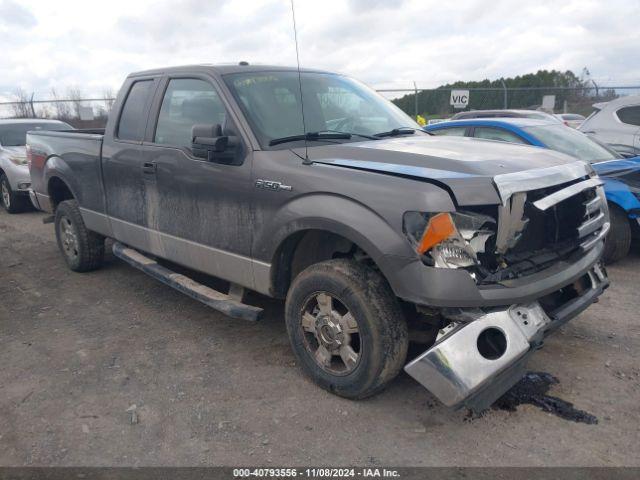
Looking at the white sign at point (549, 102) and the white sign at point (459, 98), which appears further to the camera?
the white sign at point (549, 102)

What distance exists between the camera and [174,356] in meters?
3.94

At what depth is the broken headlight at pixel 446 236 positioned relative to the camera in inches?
105

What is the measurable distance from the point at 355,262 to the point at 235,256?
0.99 meters

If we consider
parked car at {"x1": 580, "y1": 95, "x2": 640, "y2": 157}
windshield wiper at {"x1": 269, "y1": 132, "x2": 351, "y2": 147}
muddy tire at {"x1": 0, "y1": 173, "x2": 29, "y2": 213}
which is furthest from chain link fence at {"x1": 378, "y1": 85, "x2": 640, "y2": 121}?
windshield wiper at {"x1": 269, "y1": 132, "x2": 351, "y2": 147}

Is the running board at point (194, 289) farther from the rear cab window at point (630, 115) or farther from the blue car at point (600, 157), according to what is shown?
the rear cab window at point (630, 115)

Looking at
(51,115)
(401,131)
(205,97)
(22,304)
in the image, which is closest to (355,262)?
(401,131)

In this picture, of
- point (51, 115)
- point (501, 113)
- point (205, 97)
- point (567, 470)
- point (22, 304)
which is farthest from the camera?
point (51, 115)

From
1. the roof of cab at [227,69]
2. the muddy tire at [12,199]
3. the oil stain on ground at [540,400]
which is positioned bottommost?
the oil stain on ground at [540,400]

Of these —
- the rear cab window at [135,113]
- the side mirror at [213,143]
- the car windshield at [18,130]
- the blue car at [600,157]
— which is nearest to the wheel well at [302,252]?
the side mirror at [213,143]

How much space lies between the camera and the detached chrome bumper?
8.70 ft

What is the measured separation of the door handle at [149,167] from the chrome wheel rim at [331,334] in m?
1.86

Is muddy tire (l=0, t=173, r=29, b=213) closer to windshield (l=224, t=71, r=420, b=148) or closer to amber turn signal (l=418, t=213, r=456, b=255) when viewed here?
windshield (l=224, t=71, r=420, b=148)

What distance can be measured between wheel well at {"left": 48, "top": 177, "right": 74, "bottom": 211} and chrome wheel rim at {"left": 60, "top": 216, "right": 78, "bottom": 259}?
36 centimetres

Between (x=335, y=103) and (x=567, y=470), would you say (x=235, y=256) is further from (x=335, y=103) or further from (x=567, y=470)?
(x=567, y=470)
